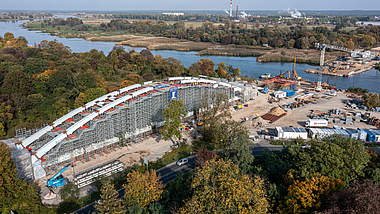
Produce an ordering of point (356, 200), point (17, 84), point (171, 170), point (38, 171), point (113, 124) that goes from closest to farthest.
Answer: point (356, 200) < point (38, 171) < point (171, 170) < point (113, 124) < point (17, 84)

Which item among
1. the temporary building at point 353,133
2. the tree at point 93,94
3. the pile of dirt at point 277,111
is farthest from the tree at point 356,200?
the tree at point 93,94

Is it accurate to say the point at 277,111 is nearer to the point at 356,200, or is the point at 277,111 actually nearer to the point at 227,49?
the point at 356,200

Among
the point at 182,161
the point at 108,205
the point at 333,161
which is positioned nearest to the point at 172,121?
the point at 182,161

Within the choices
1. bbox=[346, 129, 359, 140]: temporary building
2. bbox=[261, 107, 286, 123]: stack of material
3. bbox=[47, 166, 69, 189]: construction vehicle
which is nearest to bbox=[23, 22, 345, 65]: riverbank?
bbox=[261, 107, 286, 123]: stack of material

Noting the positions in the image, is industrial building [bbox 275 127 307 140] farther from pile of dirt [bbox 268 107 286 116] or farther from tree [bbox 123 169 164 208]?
tree [bbox 123 169 164 208]

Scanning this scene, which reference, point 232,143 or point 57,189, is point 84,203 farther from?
point 232,143

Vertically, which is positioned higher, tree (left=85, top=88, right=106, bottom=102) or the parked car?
tree (left=85, top=88, right=106, bottom=102)

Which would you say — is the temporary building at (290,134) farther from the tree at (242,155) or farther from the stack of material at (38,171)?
the stack of material at (38,171)
